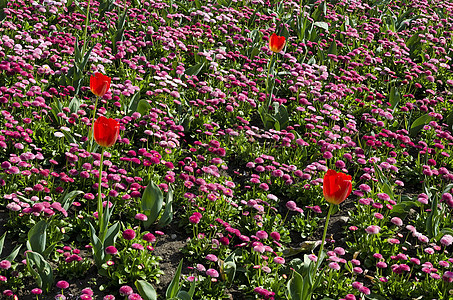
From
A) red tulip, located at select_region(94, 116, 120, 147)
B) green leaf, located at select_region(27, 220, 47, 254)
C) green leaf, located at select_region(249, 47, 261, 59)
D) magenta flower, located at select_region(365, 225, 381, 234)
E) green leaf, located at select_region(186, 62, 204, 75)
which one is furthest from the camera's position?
green leaf, located at select_region(249, 47, 261, 59)

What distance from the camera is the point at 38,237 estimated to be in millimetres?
3309

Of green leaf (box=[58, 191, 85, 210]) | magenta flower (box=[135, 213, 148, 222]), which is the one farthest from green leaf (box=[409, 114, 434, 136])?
green leaf (box=[58, 191, 85, 210])

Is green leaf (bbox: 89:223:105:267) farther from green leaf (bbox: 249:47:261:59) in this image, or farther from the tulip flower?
green leaf (bbox: 249:47:261:59)

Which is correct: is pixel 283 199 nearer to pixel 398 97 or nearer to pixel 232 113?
pixel 232 113

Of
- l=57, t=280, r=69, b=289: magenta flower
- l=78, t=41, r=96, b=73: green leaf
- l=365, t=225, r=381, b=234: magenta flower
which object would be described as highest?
l=365, t=225, r=381, b=234: magenta flower

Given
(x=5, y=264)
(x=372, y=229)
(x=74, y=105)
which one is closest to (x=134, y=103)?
(x=74, y=105)

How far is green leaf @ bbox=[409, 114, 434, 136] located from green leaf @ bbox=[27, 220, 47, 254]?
3787 mm

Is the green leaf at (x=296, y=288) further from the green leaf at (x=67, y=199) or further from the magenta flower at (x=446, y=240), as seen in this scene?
the green leaf at (x=67, y=199)

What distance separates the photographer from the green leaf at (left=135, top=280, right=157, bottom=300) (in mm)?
3070

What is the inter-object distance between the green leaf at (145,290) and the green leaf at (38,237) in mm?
690

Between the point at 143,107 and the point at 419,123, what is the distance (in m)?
2.78

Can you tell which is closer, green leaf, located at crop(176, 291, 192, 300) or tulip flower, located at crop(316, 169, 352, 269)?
tulip flower, located at crop(316, 169, 352, 269)

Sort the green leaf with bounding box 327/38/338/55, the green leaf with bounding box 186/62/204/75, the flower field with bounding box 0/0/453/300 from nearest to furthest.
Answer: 1. the flower field with bounding box 0/0/453/300
2. the green leaf with bounding box 186/62/204/75
3. the green leaf with bounding box 327/38/338/55

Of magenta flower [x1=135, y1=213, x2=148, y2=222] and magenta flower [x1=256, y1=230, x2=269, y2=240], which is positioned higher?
magenta flower [x1=256, y1=230, x2=269, y2=240]
